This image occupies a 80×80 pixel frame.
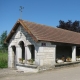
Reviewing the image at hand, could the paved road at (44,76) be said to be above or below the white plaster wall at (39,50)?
below

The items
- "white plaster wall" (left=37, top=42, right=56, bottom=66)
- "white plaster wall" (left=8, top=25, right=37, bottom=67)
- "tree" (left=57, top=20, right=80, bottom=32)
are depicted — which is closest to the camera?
"white plaster wall" (left=37, top=42, right=56, bottom=66)

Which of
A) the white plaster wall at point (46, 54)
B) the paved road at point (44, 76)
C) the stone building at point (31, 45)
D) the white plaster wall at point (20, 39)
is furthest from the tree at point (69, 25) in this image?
the paved road at point (44, 76)

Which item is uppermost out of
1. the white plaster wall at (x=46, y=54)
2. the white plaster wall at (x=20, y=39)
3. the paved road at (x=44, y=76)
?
the white plaster wall at (x=20, y=39)

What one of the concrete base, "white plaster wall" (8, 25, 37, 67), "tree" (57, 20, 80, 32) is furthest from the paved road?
"tree" (57, 20, 80, 32)

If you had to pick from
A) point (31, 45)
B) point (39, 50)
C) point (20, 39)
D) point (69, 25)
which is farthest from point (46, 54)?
point (69, 25)

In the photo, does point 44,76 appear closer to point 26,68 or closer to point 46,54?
point 46,54

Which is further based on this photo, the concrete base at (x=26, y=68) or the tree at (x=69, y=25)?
the tree at (x=69, y=25)

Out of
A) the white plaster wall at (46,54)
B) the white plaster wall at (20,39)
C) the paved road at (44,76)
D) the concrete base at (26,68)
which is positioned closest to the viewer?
the paved road at (44,76)

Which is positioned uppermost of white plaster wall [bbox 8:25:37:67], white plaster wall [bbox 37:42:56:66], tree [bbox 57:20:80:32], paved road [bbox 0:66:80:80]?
tree [bbox 57:20:80:32]

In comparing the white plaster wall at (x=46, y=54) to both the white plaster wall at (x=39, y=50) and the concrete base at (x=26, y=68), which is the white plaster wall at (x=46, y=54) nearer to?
the white plaster wall at (x=39, y=50)

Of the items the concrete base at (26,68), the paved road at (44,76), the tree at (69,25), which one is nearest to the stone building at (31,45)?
the concrete base at (26,68)

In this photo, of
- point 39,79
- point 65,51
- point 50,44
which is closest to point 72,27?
point 65,51

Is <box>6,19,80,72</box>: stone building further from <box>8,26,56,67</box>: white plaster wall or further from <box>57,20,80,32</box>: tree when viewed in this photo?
<box>57,20,80,32</box>: tree

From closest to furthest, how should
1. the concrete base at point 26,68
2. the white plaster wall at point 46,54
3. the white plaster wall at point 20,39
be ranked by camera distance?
1. the white plaster wall at point 46,54
2. the concrete base at point 26,68
3. the white plaster wall at point 20,39
